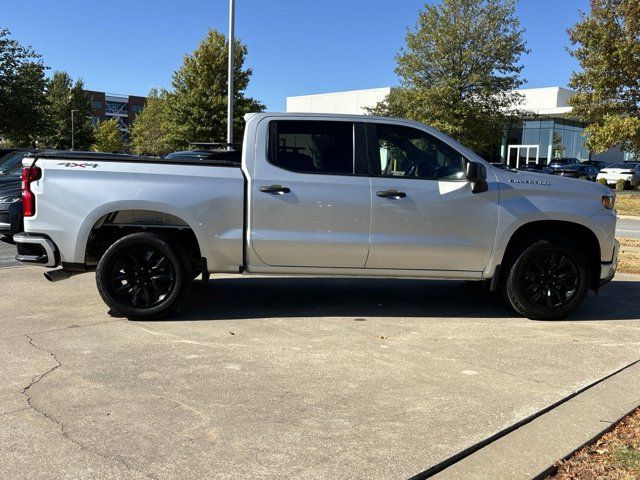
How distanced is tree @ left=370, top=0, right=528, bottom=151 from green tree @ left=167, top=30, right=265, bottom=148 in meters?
10.5

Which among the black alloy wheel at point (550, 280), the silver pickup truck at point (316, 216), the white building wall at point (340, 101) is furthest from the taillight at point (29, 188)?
the white building wall at point (340, 101)

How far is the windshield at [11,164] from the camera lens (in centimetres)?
1201

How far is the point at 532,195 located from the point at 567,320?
1.37 metres

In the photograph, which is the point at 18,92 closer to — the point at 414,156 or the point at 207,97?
the point at 207,97

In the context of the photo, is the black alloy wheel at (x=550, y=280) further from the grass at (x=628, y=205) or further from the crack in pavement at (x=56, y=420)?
the grass at (x=628, y=205)

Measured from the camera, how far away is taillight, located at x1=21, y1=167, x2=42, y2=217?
5410mm

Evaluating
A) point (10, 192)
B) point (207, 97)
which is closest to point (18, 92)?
point (207, 97)

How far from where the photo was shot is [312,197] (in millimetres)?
5551

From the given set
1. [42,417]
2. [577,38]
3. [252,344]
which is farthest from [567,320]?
[577,38]

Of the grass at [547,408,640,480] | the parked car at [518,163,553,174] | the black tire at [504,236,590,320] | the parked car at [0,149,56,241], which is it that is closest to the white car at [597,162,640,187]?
the parked car at [518,163,553,174]

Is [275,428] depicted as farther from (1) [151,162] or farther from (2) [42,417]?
(1) [151,162]

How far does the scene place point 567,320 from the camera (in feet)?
19.9

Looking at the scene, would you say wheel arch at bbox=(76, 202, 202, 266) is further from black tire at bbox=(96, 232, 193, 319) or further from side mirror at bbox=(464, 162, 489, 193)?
side mirror at bbox=(464, 162, 489, 193)

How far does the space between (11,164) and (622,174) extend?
28.4 m
